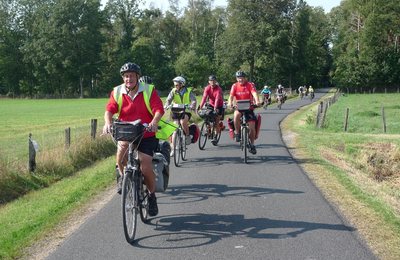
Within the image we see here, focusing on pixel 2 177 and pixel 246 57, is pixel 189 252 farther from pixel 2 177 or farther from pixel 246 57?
pixel 246 57

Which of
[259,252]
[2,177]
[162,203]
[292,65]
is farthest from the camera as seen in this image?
[292,65]

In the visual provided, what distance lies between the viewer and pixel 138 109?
21.1ft

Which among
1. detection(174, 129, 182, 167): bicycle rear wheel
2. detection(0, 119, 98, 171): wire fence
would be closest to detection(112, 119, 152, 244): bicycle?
detection(174, 129, 182, 167): bicycle rear wheel

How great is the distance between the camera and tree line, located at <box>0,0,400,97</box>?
8088 cm

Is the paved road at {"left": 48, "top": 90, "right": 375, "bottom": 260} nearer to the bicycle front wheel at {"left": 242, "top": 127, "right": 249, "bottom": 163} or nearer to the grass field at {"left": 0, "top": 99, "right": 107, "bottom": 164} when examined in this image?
the bicycle front wheel at {"left": 242, "top": 127, "right": 249, "bottom": 163}

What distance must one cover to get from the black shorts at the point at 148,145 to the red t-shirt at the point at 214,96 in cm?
782

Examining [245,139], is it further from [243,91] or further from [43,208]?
[43,208]

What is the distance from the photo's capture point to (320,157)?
1270 cm

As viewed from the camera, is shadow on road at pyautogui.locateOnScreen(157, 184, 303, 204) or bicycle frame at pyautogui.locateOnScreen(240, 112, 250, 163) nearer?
shadow on road at pyautogui.locateOnScreen(157, 184, 303, 204)

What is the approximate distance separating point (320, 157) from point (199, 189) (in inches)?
195

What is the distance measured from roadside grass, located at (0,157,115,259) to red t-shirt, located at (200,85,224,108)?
3806 millimetres

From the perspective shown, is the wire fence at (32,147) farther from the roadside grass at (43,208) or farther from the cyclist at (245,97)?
the cyclist at (245,97)

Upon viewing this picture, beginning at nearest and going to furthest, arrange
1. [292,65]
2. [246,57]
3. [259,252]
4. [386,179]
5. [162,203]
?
[259,252], [162,203], [386,179], [246,57], [292,65]

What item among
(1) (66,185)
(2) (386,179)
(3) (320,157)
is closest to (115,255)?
(1) (66,185)
